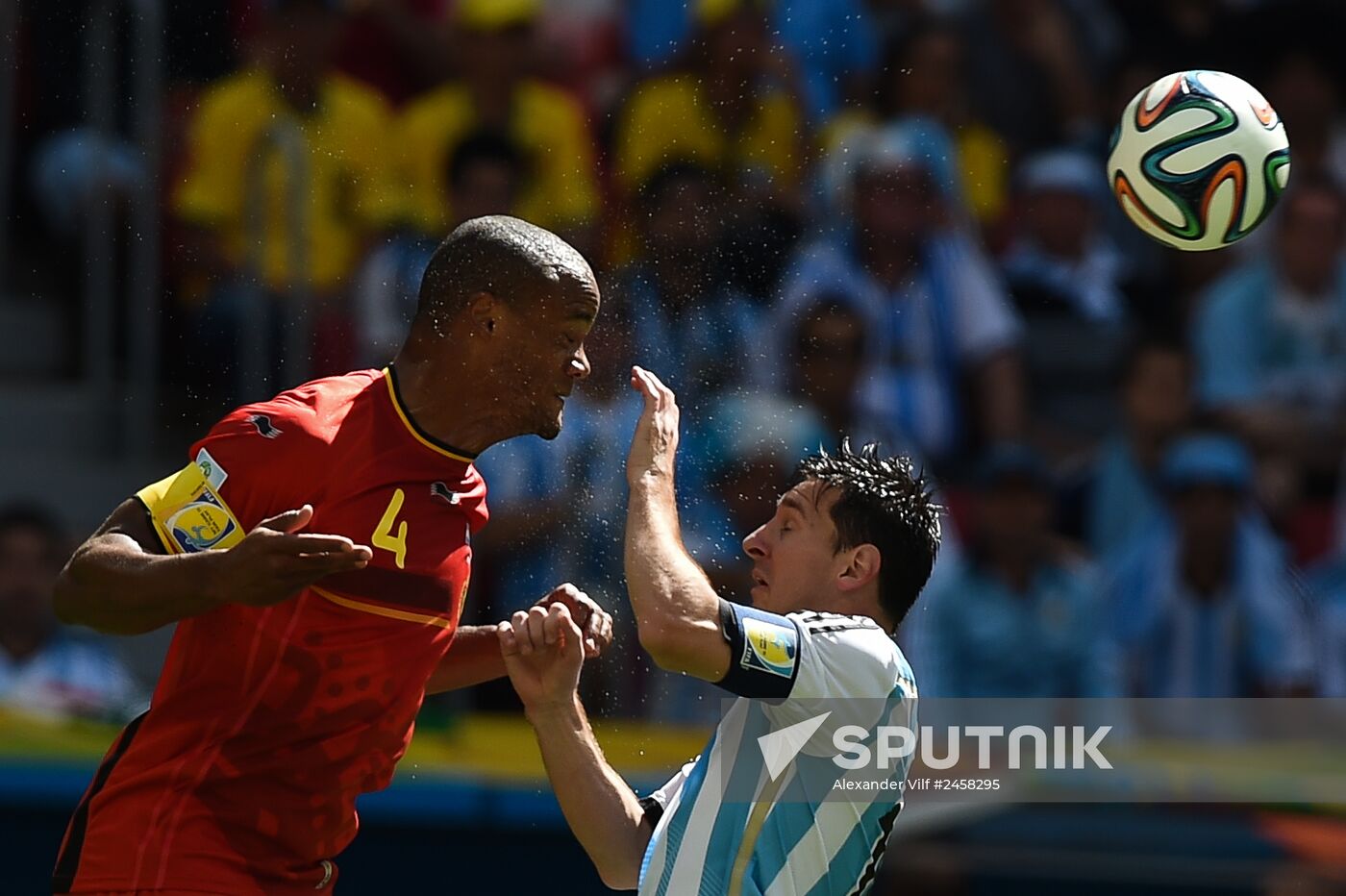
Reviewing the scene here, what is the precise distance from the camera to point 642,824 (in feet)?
15.6

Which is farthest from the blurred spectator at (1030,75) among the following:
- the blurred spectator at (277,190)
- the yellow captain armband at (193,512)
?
the yellow captain armband at (193,512)

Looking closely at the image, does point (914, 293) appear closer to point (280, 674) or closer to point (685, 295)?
point (685, 295)

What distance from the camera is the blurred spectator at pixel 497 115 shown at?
952 cm

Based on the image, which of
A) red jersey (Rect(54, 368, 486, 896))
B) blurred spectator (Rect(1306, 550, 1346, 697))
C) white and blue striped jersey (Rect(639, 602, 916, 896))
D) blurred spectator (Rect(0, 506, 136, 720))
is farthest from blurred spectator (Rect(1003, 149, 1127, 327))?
red jersey (Rect(54, 368, 486, 896))

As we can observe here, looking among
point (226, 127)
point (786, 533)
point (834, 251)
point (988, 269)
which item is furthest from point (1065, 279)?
point (786, 533)

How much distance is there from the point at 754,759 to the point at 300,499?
1119 millimetres

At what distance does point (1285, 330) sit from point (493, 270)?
661cm

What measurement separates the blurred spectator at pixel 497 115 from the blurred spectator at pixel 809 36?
0.54 meters

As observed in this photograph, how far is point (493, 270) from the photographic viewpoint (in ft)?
14.8

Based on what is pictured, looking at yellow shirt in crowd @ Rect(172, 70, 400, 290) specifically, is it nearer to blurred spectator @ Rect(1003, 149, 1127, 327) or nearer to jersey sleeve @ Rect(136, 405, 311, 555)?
blurred spectator @ Rect(1003, 149, 1127, 327)

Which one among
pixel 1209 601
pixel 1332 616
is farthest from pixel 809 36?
pixel 1332 616

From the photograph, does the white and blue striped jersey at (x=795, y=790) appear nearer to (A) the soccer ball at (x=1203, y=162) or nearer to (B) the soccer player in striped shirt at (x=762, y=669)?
(B) the soccer player in striped shirt at (x=762, y=669)

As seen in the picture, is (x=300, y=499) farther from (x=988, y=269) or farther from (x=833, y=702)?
(x=988, y=269)

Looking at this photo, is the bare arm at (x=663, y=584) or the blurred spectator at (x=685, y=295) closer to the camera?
the bare arm at (x=663, y=584)
